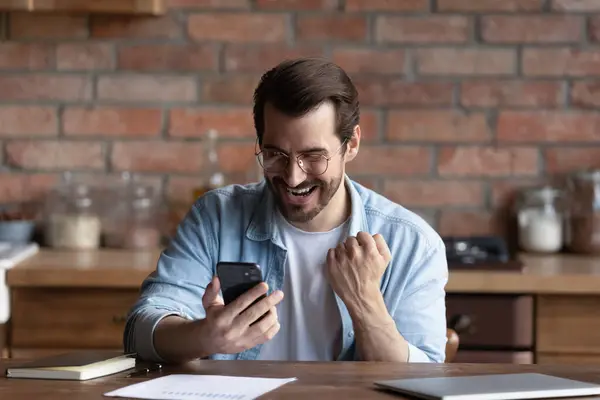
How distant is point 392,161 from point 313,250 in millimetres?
1152

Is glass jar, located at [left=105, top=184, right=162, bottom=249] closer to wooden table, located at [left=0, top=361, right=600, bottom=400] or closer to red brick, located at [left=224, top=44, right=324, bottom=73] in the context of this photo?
red brick, located at [left=224, top=44, right=324, bottom=73]

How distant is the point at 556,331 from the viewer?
2.70 m

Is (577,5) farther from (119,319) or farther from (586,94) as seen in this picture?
(119,319)

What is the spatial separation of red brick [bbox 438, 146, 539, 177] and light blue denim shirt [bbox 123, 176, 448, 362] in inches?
42.1

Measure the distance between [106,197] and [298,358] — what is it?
4.65 ft

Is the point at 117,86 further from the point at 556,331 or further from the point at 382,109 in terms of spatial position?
the point at 556,331

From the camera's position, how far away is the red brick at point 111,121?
329cm

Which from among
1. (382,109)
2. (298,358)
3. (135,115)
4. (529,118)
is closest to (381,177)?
(382,109)

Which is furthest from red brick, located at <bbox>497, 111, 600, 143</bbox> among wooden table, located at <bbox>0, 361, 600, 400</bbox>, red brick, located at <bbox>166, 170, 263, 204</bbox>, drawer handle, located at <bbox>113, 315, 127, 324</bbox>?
wooden table, located at <bbox>0, 361, 600, 400</bbox>

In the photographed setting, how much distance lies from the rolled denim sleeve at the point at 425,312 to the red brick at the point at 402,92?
3.95 feet

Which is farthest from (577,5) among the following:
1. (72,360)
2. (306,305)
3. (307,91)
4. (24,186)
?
(72,360)

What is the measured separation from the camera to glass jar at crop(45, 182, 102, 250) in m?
3.15

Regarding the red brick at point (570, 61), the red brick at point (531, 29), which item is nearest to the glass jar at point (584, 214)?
the red brick at point (570, 61)

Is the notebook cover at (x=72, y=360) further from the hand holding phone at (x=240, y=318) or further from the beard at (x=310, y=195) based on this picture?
the beard at (x=310, y=195)
